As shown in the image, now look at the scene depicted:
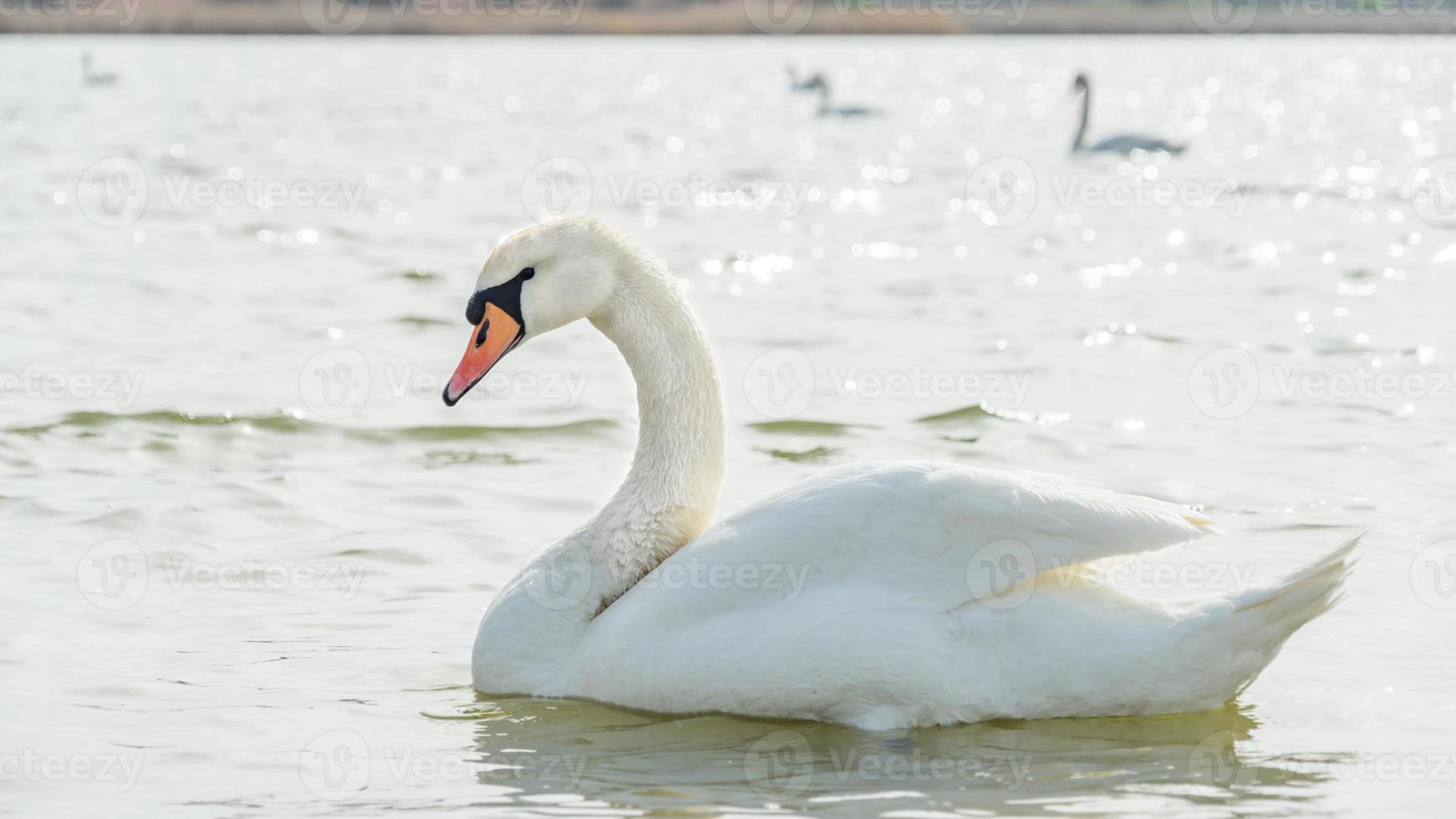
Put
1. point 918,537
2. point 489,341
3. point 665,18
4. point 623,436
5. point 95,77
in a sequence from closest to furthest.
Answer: point 918,537 → point 489,341 → point 623,436 → point 95,77 → point 665,18

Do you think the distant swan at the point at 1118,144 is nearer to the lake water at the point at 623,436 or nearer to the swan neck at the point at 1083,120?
the swan neck at the point at 1083,120

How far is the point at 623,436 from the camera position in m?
8.91

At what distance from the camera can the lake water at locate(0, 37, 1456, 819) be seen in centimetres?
477

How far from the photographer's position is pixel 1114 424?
8.81m

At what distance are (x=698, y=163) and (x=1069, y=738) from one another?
19.6 metres

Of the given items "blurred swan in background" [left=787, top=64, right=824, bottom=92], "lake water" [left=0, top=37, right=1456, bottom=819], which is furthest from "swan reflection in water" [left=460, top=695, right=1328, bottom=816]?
"blurred swan in background" [left=787, top=64, right=824, bottom=92]

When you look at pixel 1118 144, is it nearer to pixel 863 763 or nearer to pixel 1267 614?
pixel 1267 614

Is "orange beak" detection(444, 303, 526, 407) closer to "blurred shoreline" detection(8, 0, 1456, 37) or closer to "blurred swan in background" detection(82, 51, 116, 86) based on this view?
"blurred swan in background" detection(82, 51, 116, 86)

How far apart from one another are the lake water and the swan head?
39.5 inches

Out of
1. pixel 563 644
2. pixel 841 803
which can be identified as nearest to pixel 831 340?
pixel 563 644

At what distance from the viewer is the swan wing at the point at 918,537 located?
4.80 meters

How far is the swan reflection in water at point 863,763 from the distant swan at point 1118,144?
19724 mm

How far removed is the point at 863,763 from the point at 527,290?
63.0 inches

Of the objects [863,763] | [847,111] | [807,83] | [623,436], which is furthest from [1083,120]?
Answer: [863,763]
